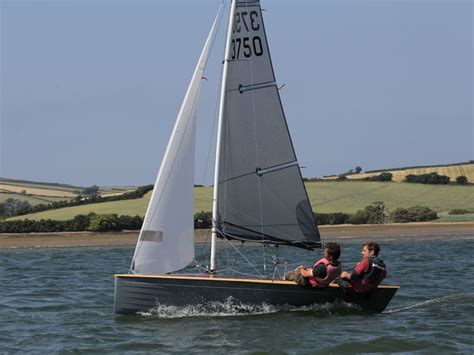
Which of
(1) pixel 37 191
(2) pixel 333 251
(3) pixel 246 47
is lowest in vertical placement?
(2) pixel 333 251

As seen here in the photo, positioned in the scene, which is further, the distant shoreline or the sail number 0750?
the distant shoreline

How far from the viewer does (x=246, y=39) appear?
21391 mm

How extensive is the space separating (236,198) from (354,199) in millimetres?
50073

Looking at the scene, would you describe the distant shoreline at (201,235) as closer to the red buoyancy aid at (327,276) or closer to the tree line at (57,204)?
the tree line at (57,204)

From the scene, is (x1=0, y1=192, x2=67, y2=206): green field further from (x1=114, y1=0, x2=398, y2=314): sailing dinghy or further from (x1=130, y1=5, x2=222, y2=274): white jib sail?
(x1=130, y1=5, x2=222, y2=274): white jib sail

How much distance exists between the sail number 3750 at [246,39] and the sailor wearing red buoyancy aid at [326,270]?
4.62m

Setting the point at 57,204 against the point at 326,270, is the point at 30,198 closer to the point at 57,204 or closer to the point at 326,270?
the point at 57,204

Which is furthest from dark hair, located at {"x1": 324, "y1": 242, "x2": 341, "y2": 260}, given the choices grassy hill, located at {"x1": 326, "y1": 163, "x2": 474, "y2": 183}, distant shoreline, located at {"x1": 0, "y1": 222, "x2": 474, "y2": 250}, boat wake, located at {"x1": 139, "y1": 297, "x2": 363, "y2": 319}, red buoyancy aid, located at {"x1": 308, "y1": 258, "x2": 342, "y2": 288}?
grassy hill, located at {"x1": 326, "y1": 163, "x2": 474, "y2": 183}

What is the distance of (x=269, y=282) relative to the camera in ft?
65.8

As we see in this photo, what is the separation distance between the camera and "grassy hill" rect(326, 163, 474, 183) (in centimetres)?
7994

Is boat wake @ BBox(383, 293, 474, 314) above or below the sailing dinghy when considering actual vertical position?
below

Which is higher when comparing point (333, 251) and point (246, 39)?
point (246, 39)

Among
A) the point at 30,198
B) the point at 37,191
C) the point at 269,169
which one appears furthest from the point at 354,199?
the point at 269,169

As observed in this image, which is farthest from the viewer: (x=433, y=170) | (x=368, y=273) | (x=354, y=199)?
(x=433, y=170)
